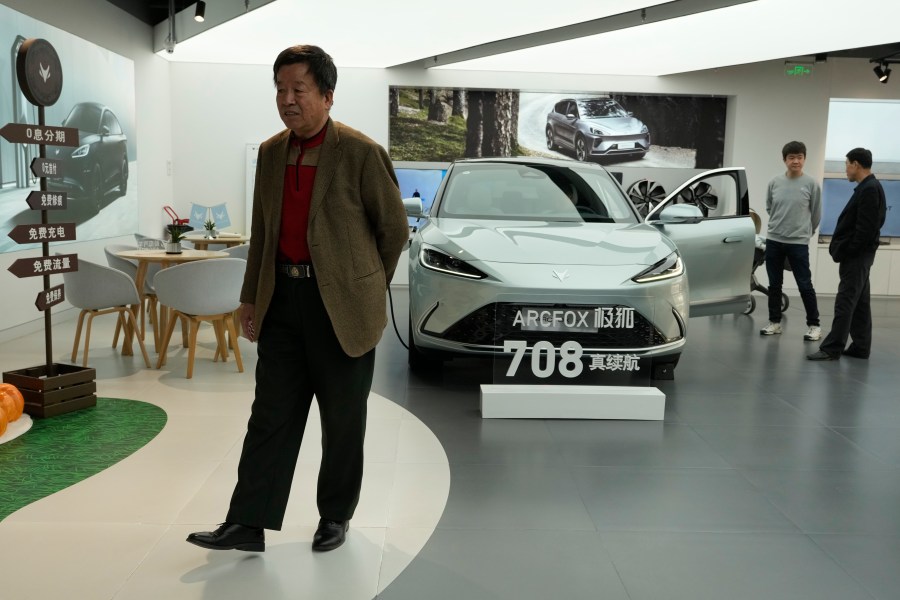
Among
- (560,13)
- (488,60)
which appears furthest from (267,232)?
(488,60)

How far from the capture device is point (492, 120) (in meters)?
10.4

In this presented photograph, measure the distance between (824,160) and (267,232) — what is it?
996cm

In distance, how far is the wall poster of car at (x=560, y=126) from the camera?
33.9 feet

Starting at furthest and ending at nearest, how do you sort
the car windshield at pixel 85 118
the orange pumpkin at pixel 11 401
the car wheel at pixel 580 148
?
the car wheel at pixel 580 148 < the car windshield at pixel 85 118 < the orange pumpkin at pixel 11 401

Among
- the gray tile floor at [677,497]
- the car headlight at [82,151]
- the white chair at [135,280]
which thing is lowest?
the gray tile floor at [677,497]

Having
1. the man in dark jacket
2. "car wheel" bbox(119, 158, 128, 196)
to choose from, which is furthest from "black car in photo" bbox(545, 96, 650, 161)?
"car wheel" bbox(119, 158, 128, 196)

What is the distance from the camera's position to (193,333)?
508 cm

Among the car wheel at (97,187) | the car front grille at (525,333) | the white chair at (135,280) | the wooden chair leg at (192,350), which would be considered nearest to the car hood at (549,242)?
the car front grille at (525,333)

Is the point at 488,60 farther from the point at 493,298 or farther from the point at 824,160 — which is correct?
the point at 493,298

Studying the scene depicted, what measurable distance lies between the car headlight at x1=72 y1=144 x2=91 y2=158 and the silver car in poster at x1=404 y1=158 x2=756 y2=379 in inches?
155

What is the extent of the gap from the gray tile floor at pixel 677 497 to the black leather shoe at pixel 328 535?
0.27 m

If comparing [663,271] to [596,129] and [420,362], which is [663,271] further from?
[596,129]

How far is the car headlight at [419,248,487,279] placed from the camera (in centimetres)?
423

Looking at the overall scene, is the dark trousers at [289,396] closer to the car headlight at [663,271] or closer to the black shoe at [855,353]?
the car headlight at [663,271]
